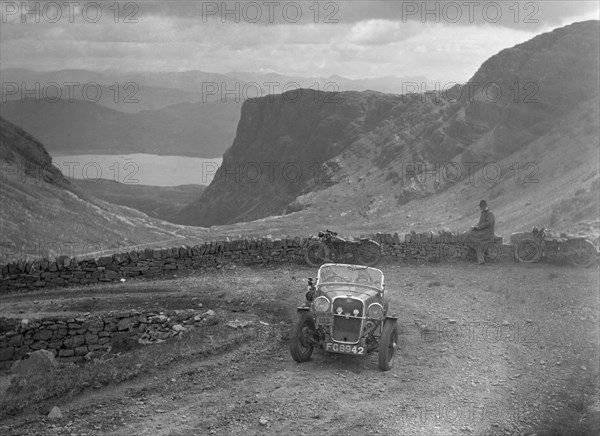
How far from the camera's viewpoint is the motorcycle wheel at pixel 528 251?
23.0 meters

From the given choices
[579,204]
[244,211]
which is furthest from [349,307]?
[244,211]

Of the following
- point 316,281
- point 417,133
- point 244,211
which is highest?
point 417,133

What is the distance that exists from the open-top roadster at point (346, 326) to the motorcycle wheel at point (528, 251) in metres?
9.87

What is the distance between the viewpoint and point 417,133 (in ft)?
289

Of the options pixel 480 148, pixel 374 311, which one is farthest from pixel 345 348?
pixel 480 148

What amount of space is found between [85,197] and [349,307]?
56125 mm

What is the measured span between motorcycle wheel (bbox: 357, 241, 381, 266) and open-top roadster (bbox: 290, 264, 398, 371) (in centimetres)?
739

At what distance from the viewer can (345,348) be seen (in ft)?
46.4

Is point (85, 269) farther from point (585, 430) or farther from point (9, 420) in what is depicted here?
point (585, 430)

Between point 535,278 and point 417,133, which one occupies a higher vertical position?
point 417,133

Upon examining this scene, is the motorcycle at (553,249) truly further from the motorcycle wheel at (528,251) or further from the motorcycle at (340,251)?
the motorcycle at (340,251)

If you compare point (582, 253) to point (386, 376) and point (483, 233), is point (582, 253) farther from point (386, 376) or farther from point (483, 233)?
point (386, 376)

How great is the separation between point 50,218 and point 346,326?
1742 inches

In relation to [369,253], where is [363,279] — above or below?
above
